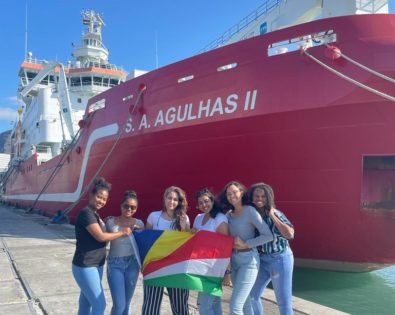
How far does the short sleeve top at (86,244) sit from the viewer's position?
2791 mm

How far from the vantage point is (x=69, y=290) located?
4574 mm

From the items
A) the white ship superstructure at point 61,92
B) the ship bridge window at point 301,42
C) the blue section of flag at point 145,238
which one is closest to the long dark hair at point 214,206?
the blue section of flag at point 145,238

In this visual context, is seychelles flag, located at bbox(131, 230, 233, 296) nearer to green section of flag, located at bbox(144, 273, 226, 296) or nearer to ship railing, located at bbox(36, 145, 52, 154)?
green section of flag, located at bbox(144, 273, 226, 296)

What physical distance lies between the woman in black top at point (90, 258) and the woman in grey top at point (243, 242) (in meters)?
0.88

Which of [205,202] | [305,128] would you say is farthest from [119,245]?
[305,128]

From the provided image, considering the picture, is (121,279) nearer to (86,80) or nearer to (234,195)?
(234,195)

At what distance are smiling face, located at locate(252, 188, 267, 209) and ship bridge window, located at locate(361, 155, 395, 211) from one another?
11.1 feet

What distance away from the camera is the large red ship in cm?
570

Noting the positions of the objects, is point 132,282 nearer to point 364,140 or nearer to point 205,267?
point 205,267

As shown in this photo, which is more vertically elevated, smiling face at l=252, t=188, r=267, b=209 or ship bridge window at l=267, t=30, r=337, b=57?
ship bridge window at l=267, t=30, r=337, b=57

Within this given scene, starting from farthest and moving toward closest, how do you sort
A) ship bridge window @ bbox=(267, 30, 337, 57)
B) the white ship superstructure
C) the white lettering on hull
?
the white ship superstructure < the white lettering on hull < ship bridge window @ bbox=(267, 30, 337, 57)

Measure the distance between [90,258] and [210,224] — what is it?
92 centimetres

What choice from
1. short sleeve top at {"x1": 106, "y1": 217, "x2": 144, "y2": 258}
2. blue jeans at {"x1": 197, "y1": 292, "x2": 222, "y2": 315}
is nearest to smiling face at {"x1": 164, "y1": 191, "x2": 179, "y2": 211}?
short sleeve top at {"x1": 106, "y1": 217, "x2": 144, "y2": 258}

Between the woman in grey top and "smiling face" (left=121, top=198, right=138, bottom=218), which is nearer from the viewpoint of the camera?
the woman in grey top
